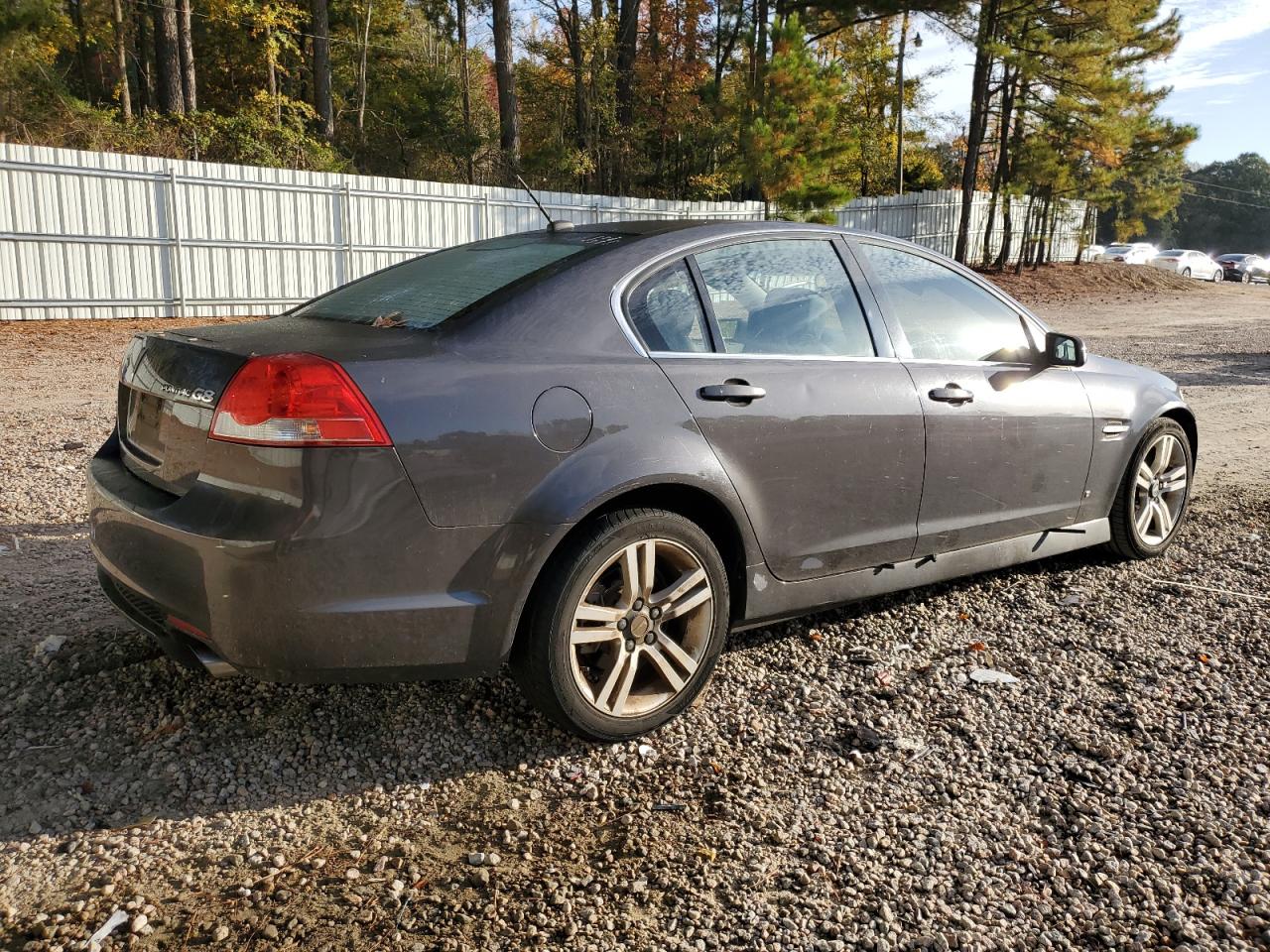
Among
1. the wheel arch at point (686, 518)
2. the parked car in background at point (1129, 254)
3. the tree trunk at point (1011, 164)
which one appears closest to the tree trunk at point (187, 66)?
the wheel arch at point (686, 518)

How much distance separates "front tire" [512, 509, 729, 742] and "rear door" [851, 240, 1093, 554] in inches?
43.2

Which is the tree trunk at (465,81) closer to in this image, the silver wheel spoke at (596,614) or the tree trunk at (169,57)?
the tree trunk at (169,57)

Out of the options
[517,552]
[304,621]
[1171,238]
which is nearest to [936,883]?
[517,552]

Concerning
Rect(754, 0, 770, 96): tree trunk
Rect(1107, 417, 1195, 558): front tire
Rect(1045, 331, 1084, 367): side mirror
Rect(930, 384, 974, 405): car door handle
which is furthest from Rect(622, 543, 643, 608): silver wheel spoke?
Rect(754, 0, 770, 96): tree trunk

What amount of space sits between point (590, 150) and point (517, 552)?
33.6 meters

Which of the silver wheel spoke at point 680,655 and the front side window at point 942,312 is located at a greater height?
the front side window at point 942,312

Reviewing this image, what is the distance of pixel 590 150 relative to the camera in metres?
34.7

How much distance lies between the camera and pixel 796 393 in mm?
3480

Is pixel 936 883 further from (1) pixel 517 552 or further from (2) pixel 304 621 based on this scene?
(2) pixel 304 621

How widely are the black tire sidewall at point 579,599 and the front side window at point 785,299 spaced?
671 mm

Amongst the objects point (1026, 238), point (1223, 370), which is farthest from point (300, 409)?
point (1026, 238)

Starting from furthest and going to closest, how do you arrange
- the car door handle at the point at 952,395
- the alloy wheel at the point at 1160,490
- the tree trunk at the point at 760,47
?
the tree trunk at the point at 760,47
the alloy wheel at the point at 1160,490
the car door handle at the point at 952,395

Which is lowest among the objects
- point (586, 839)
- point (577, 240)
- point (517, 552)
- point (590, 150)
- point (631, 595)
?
point (586, 839)

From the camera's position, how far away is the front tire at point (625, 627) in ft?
9.70
